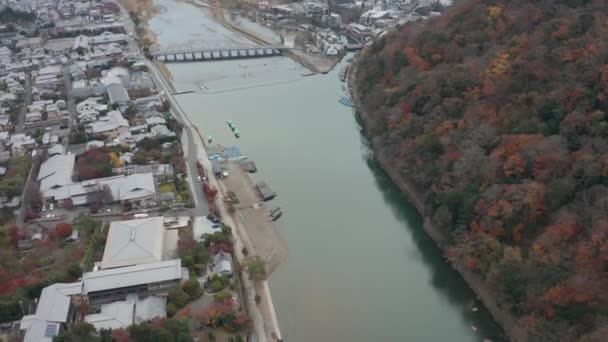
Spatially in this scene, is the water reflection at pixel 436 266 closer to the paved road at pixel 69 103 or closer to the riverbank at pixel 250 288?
the riverbank at pixel 250 288

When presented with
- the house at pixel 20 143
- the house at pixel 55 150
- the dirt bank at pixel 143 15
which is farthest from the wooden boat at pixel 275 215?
the dirt bank at pixel 143 15

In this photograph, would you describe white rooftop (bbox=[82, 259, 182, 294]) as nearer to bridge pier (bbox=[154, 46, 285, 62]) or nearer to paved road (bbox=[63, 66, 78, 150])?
paved road (bbox=[63, 66, 78, 150])

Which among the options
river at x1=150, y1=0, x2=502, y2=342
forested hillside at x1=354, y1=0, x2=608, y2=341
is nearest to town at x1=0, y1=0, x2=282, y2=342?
river at x1=150, y1=0, x2=502, y2=342

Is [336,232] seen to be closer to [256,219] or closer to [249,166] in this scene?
[256,219]

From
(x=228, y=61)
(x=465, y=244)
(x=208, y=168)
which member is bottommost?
(x=228, y=61)

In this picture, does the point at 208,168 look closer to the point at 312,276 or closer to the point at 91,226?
the point at 91,226

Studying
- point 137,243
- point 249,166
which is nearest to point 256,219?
point 249,166

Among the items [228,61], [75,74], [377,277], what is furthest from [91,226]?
[228,61]

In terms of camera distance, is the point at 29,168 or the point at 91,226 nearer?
the point at 91,226
